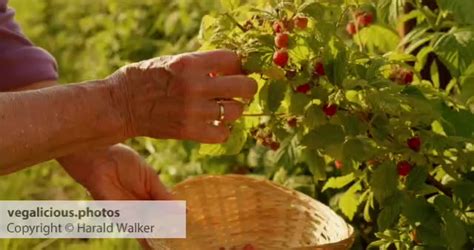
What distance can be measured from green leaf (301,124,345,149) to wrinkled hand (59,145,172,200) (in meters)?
0.31

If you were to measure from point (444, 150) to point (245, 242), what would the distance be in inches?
17.2

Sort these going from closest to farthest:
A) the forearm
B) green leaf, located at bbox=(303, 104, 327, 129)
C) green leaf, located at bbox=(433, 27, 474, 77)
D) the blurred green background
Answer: the forearm, green leaf, located at bbox=(303, 104, 327, 129), green leaf, located at bbox=(433, 27, 474, 77), the blurred green background

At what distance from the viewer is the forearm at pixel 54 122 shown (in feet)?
5.03

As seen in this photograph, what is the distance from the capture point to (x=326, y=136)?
1763 mm

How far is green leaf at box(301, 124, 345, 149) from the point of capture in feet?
5.74

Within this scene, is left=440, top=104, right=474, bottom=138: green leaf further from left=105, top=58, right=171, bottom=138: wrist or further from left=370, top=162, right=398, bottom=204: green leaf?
left=105, top=58, right=171, bottom=138: wrist

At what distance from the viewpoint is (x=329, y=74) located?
1.71 metres

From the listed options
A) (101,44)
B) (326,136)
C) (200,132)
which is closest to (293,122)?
(326,136)

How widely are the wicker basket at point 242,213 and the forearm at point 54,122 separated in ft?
1.50

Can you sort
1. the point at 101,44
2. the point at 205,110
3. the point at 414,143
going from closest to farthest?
1. the point at 205,110
2. the point at 414,143
3. the point at 101,44

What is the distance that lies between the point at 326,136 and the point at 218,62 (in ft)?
0.92

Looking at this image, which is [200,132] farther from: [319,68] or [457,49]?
[457,49]

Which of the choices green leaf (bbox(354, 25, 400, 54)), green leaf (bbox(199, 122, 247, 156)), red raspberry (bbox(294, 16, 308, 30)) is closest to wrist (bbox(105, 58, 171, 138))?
red raspberry (bbox(294, 16, 308, 30))

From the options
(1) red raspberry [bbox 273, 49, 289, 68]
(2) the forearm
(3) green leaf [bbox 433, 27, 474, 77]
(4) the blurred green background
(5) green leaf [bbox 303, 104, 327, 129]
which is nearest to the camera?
(2) the forearm
